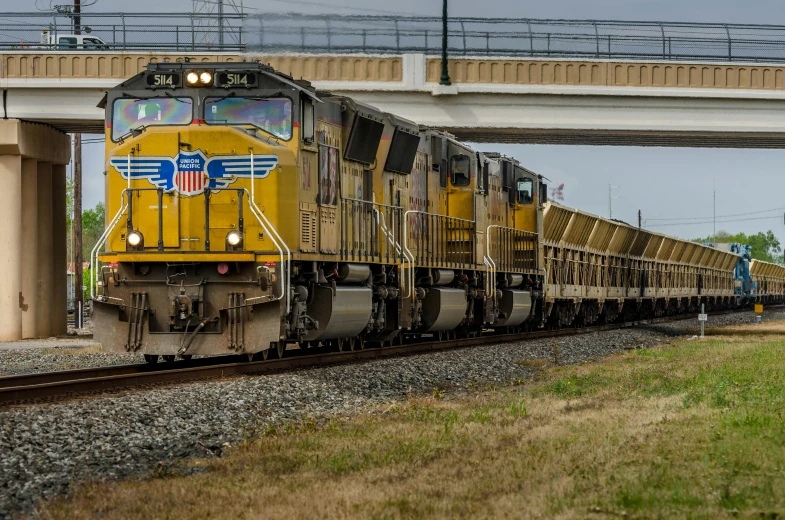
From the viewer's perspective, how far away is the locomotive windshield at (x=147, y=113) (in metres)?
14.5

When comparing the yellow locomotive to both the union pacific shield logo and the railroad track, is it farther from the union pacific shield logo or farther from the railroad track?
the railroad track

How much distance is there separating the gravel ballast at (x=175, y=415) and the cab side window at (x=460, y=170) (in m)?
5.76

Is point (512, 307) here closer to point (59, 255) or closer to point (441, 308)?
point (441, 308)

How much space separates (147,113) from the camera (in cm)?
1458

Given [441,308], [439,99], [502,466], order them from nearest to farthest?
[502,466] → [441,308] → [439,99]

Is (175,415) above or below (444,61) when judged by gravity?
below

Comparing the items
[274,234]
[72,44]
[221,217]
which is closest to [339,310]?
[274,234]

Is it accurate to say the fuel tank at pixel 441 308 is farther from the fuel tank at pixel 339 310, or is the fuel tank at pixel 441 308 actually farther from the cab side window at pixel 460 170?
the fuel tank at pixel 339 310

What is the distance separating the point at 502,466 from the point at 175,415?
3.78 meters

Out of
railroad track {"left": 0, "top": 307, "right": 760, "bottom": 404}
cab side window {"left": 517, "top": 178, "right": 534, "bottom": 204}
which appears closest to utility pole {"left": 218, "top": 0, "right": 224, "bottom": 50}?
cab side window {"left": 517, "top": 178, "right": 534, "bottom": 204}

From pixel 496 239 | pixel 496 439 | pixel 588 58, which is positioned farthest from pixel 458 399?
pixel 588 58

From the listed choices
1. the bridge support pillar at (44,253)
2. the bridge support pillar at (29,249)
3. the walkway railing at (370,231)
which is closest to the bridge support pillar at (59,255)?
the bridge support pillar at (44,253)

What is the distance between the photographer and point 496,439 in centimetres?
883

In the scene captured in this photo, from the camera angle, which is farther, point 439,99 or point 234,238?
point 439,99
